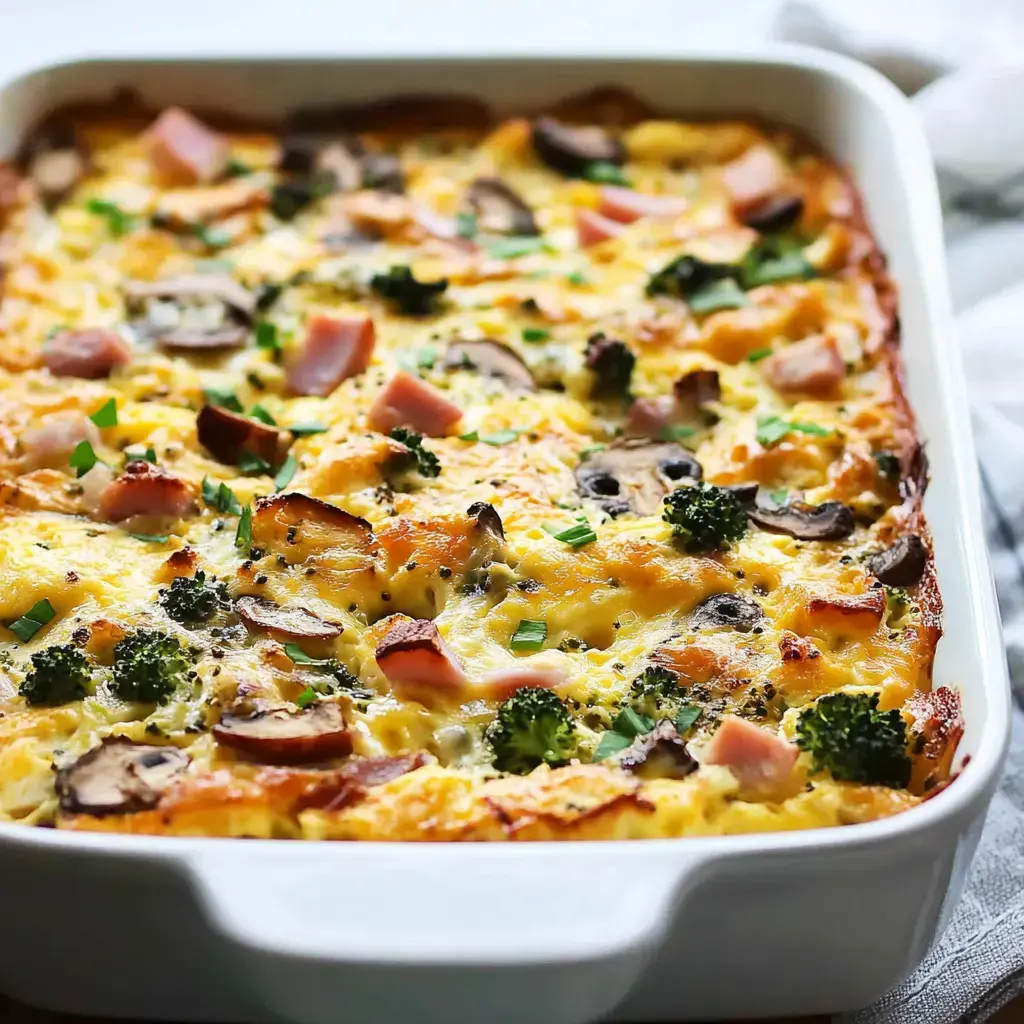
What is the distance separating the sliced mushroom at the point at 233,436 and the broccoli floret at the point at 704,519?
94 cm

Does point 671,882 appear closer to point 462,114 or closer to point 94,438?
point 94,438

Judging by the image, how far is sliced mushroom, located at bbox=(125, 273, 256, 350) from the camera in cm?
375

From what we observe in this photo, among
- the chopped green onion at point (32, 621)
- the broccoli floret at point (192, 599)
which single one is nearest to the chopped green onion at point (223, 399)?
the broccoli floret at point (192, 599)

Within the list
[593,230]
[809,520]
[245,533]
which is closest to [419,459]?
[245,533]

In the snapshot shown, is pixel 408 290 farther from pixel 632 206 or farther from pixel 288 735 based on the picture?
pixel 288 735

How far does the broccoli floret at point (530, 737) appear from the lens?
8.85ft

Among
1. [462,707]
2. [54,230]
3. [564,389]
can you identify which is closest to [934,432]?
[564,389]

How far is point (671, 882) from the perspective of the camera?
86.8 inches

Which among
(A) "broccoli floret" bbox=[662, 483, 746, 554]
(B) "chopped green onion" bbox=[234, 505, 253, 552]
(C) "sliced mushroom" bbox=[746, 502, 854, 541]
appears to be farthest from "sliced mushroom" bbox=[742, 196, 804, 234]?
(B) "chopped green onion" bbox=[234, 505, 253, 552]

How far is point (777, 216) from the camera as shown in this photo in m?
4.17

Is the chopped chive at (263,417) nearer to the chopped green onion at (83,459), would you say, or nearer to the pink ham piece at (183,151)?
the chopped green onion at (83,459)

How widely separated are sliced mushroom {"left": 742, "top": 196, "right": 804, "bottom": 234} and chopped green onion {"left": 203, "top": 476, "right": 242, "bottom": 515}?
1.78 meters

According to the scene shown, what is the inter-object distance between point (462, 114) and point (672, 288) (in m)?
1.10

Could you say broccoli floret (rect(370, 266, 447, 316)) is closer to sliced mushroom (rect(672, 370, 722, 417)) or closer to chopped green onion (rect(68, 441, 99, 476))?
sliced mushroom (rect(672, 370, 722, 417))
